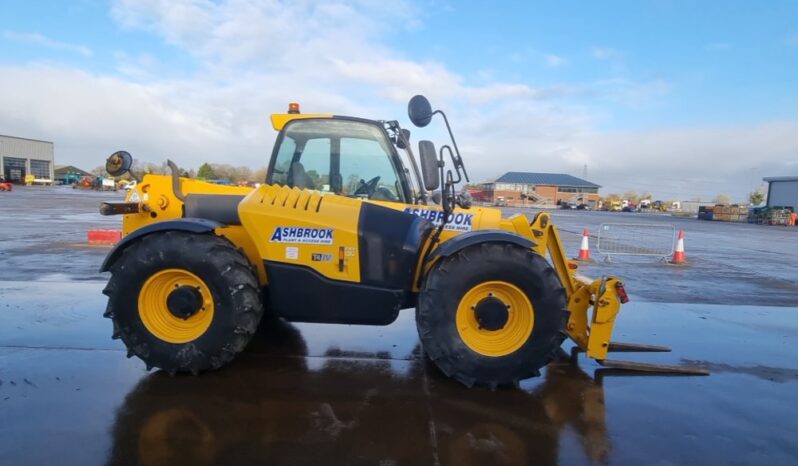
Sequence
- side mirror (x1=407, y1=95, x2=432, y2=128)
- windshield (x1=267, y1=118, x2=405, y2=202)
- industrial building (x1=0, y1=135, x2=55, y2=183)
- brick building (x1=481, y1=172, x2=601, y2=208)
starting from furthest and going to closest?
brick building (x1=481, y1=172, x2=601, y2=208) → industrial building (x1=0, y1=135, x2=55, y2=183) → windshield (x1=267, y1=118, x2=405, y2=202) → side mirror (x1=407, y1=95, x2=432, y2=128)

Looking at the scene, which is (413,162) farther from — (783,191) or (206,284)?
(783,191)

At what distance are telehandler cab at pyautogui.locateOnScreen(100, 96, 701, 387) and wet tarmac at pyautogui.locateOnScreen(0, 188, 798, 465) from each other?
13.1 inches

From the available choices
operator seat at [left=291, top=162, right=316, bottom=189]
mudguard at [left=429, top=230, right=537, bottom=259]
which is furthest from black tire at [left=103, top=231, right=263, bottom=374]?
mudguard at [left=429, top=230, right=537, bottom=259]

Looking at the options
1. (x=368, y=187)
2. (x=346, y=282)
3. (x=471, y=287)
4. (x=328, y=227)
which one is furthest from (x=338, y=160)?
(x=471, y=287)

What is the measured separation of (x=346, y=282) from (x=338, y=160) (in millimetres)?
1150

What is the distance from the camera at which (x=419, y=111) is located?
374 cm

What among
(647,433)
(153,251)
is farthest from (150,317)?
(647,433)

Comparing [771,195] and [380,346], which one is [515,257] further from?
[771,195]

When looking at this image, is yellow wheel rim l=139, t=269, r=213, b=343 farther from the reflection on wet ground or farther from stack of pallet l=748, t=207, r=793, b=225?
stack of pallet l=748, t=207, r=793, b=225

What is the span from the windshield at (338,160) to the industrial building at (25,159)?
84843 millimetres

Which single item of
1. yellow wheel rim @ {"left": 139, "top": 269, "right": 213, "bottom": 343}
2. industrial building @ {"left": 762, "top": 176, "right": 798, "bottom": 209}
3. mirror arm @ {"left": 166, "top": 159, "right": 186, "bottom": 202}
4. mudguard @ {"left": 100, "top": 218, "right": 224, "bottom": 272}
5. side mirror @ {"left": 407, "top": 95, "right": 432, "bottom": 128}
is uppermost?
industrial building @ {"left": 762, "top": 176, "right": 798, "bottom": 209}

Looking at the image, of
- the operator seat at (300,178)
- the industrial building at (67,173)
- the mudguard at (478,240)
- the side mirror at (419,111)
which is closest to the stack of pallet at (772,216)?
the mudguard at (478,240)

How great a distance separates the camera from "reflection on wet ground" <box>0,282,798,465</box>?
9.56ft

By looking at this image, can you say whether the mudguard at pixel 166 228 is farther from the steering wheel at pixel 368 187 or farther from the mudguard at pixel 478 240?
the mudguard at pixel 478 240
